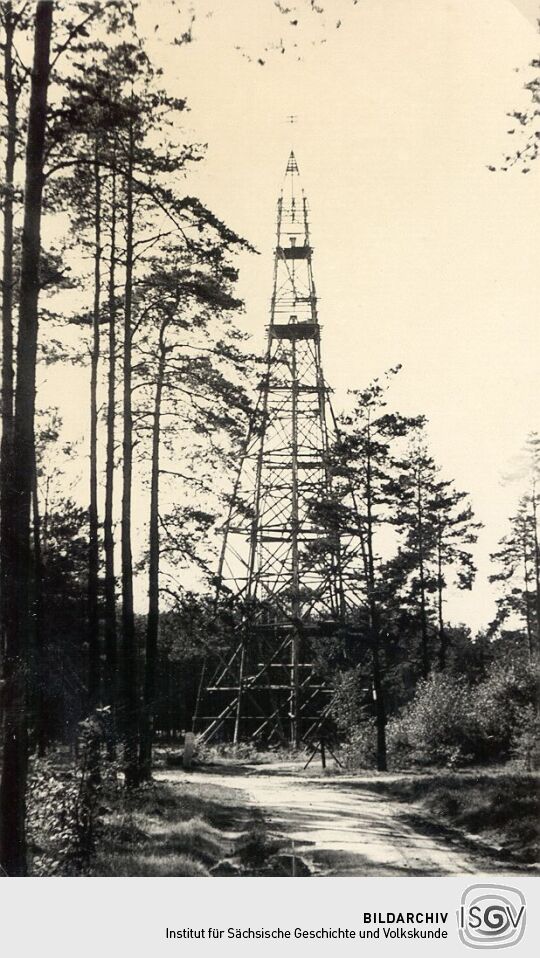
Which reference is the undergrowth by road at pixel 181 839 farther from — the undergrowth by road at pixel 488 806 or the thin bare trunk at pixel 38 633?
the thin bare trunk at pixel 38 633

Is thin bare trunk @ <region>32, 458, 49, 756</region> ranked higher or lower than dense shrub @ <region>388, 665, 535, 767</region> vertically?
higher

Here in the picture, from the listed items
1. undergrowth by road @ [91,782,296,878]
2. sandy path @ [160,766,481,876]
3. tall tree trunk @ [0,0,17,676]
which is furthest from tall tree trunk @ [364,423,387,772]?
tall tree trunk @ [0,0,17,676]

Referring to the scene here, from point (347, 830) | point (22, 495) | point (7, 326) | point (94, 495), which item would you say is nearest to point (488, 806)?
point (347, 830)

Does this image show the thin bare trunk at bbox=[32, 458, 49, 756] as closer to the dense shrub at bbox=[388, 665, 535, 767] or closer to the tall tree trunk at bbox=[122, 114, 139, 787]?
the tall tree trunk at bbox=[122, 114, 139, 787]

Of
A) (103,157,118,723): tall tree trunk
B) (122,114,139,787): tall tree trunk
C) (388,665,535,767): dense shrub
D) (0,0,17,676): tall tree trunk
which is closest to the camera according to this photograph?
(0,0,17,676): tall tree trunk

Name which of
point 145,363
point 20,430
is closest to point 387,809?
point 145,363
